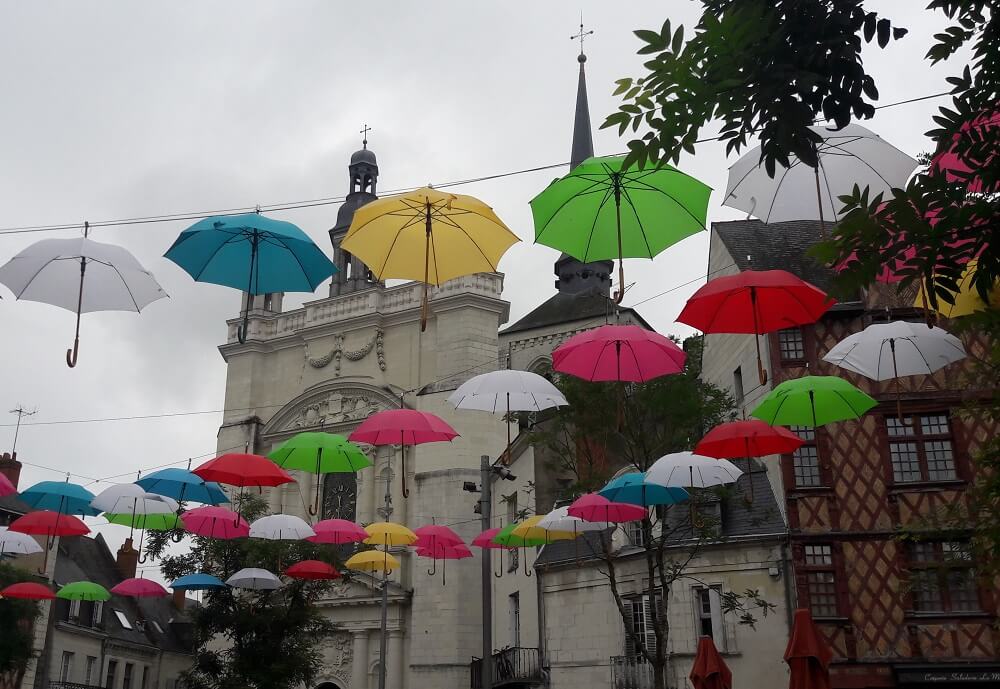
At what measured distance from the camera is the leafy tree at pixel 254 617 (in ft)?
75.8

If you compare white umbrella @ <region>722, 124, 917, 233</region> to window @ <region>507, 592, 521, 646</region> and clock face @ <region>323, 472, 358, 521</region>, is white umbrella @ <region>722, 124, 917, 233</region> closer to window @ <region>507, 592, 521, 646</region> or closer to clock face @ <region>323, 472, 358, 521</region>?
window @ <region>507, 592, 521, 646</region>

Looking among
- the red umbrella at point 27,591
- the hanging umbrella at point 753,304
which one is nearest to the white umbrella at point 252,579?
the red umbrella at point 27,591

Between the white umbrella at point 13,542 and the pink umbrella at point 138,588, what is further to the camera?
the pink umbrella at point 138,588

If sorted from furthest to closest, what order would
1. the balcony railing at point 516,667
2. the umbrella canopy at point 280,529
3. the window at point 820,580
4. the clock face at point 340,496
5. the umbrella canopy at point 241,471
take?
the clock face at point 340,496, the balcony railing at point 516,667, the umbrella canopy at point 280,529, the window at point 820,580, the umbrella canopy at point 241,471

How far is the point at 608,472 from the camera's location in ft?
61.8

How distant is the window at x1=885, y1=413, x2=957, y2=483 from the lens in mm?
19156

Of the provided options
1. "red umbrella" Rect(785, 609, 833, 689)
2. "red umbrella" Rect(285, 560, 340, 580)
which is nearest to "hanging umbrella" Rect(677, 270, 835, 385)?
"red umbrella" Rect(785, 609, 833, 689)

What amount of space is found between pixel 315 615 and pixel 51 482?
879cm

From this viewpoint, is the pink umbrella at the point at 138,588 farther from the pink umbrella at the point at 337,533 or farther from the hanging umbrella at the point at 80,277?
the hanging umbrella at the point at 80,277

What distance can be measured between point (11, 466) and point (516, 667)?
19.4 meters

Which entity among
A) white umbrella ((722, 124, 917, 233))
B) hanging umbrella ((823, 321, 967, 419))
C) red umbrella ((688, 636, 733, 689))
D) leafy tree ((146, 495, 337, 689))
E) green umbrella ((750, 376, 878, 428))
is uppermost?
white umbrella ((722, 124, 917, 233))

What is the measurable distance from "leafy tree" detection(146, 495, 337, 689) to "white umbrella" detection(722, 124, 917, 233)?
48.7ft

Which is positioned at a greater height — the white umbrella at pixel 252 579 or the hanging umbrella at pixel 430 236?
the hanging umbrella at pixel 430 236

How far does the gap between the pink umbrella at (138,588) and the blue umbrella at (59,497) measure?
15.8 ft
